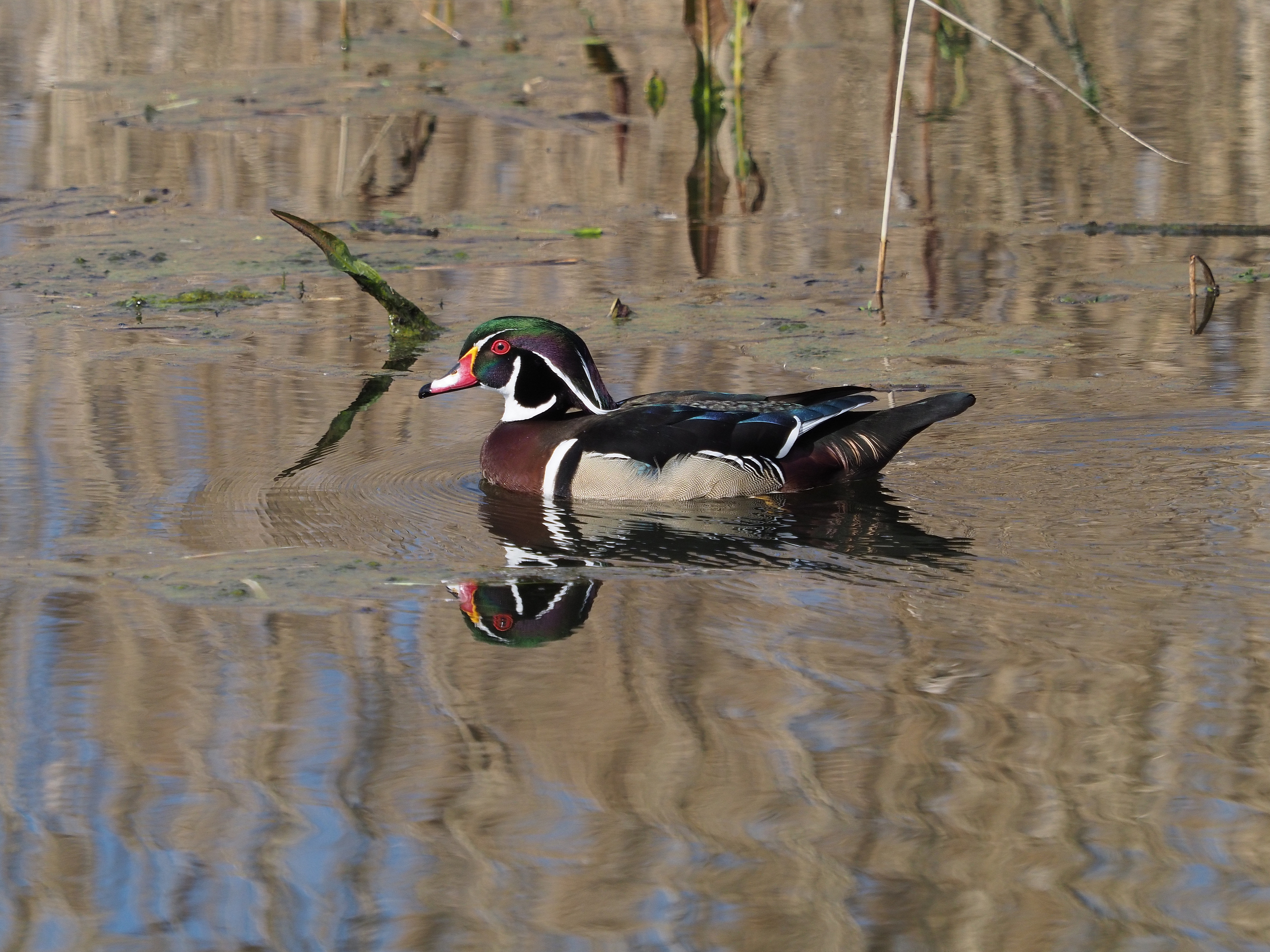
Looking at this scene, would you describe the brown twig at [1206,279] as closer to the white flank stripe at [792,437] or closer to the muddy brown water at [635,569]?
the muddy brown water at [635,569]

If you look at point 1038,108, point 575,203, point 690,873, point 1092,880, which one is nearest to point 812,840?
point 690,873

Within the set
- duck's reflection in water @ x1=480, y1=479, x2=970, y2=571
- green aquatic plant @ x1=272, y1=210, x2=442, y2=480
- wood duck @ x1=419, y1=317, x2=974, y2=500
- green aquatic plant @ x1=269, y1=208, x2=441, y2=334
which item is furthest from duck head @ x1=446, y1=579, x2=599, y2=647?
green aquatic plant @ x1=269, y1=208, x2=441, y2=334

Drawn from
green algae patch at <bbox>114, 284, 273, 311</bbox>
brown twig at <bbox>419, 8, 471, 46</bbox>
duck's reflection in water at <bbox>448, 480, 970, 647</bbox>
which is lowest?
duck's reflection in water at <bbox>448, 480, 970, 647</bbox>

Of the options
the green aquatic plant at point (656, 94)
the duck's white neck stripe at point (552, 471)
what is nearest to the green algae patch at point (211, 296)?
the duck's white neck stripe at point (552, 471)

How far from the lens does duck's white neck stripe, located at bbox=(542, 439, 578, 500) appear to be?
6988mm

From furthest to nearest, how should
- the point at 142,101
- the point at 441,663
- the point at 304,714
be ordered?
1. the point at 142,101
2. the point at 441,663
3. the point at 304,714

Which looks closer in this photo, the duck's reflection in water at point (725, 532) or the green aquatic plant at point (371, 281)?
the duck's reflection in water at point (725, 532)

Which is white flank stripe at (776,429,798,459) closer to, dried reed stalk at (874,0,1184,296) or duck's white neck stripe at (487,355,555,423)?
duck's white neck stripe at (487,355,555,423)

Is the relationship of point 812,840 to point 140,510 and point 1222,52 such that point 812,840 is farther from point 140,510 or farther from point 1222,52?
point 1222,52

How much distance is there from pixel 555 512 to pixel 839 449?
113cm

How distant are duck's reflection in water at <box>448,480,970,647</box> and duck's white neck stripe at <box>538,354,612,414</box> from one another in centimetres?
50

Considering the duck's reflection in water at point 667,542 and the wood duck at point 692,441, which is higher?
the wood duck at point 692,441

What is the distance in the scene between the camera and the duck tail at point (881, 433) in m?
6.92

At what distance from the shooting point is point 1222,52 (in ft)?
53.9
